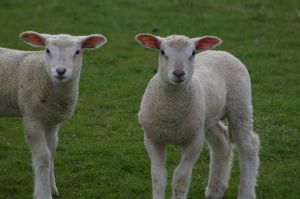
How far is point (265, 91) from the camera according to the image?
11.4m

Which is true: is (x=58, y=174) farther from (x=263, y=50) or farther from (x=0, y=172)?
(x=263, y=50)

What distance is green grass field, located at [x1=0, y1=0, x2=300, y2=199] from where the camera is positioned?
26.6 feet

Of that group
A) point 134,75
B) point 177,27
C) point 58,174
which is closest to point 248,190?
point 58,174

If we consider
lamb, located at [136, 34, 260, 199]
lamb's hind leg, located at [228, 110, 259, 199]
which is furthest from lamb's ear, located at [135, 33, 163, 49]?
lamb's hind leg, located at [228, 110, 259, 199]

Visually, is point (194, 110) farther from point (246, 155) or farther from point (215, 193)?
point (215, 193)

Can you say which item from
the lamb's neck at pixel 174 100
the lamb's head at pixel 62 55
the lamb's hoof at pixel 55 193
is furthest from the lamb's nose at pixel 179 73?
the lamb's hoof at pixel 55 193

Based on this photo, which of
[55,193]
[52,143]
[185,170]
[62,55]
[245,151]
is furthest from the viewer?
[55,193]

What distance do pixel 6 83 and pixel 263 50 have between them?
7091mm

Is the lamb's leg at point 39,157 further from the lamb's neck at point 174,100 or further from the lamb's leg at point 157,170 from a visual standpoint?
the lamb's neck at point 174,100

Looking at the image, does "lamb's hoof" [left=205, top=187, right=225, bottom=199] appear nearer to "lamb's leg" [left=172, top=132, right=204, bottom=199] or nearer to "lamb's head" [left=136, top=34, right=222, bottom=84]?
"lamb's leg" [left=172, top=132, right=204, bottom=199]

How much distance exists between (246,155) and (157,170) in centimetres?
118

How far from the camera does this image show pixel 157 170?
667 centimetres

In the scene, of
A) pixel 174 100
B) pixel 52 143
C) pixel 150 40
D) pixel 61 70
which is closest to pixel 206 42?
pixel 150 40

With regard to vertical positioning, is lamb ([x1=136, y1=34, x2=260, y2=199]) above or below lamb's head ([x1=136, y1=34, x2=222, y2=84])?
below
